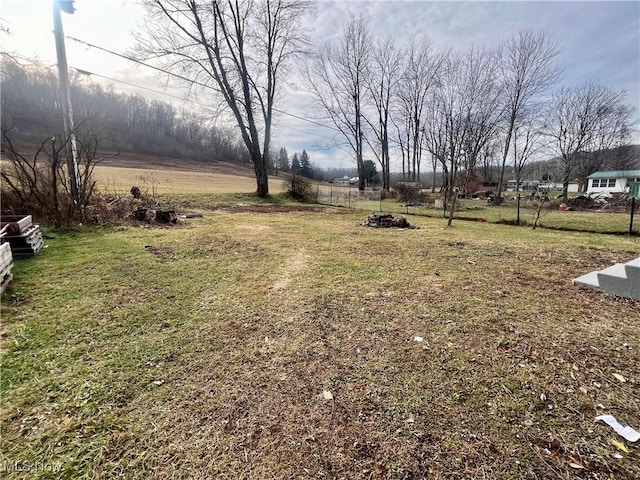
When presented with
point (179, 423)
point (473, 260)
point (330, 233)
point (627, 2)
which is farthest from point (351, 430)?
point (627, 2)

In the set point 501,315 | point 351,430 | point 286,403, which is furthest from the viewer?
point 501,315

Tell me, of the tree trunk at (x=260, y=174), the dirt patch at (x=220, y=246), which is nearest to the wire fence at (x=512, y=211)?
the tree trunk at (x=260, y=174)

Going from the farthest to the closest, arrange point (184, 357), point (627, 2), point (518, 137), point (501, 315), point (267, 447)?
point (518, 137) → point (627, 2) → point (501, 315) → point (184, 357) → point (267, 447)

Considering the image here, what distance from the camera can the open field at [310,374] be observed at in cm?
143

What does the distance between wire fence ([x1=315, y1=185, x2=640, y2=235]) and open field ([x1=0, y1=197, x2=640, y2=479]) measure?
7.96m

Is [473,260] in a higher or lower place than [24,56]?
lower

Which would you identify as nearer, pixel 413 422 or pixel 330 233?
pixel 413 422

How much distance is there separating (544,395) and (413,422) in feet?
2.99

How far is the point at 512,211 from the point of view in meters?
15.4

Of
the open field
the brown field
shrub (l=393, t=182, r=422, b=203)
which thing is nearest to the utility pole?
the brown field

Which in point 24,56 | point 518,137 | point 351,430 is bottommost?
point 351,430

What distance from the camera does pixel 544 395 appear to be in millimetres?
1865

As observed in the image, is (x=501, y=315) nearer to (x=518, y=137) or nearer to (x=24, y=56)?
(x=24, y=56)

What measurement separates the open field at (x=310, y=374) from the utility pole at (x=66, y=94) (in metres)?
3.66
